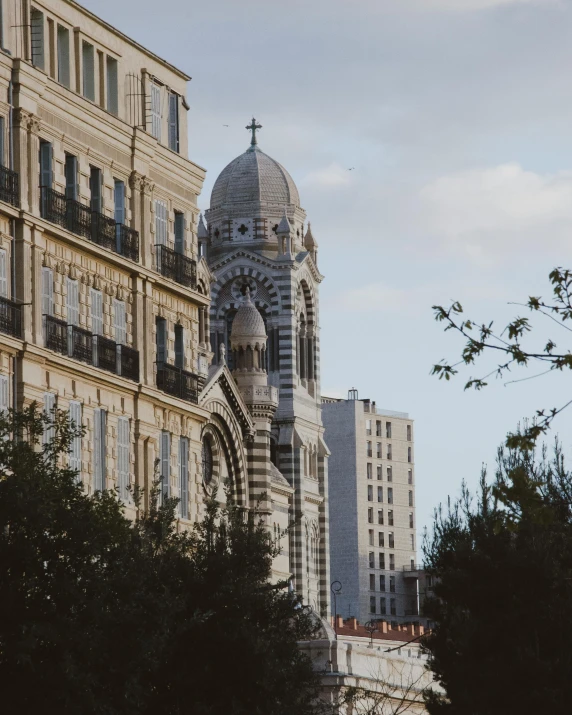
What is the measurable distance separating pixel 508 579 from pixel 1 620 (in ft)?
60.6

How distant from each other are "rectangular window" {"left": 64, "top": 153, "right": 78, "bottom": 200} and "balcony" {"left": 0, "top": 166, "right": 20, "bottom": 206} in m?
2.65

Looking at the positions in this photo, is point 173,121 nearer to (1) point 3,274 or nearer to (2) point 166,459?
(2) point 166,459

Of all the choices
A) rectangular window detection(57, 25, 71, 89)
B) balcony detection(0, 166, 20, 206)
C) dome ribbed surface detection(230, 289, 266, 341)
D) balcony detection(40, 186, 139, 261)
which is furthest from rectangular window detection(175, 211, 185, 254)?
dome ribbed surface detection(230, 289, 266, 341)

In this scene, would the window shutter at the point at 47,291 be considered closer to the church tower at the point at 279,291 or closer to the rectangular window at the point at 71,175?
the rectangular window at the point at 71,175

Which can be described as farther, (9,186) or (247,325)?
(247,325)

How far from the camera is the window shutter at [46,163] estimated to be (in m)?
50.5

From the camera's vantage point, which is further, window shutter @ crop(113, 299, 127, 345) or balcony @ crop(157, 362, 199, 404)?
balcony @ crop(157, 362, 199, 404)

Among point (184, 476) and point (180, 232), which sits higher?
point (180, 232)

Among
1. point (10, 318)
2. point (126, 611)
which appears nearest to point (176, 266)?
point (10, 318)

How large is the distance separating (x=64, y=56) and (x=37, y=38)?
4.01ft

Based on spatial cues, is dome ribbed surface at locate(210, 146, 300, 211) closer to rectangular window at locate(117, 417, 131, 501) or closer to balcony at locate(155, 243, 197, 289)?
balcony at locate(155, 243, 197, 289)

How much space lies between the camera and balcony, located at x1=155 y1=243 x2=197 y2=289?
5553cm

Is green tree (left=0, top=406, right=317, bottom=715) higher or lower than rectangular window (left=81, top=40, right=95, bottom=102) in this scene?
lower

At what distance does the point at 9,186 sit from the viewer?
160 feet
